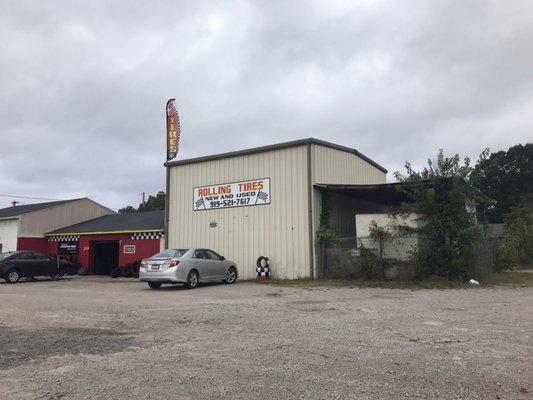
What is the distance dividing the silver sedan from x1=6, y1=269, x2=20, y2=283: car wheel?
325 inches

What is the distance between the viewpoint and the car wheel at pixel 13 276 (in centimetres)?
2223

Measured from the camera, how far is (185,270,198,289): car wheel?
17.2 metres

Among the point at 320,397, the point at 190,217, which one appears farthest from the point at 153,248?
the point at 320,397

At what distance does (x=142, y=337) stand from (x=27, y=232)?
28.2 m

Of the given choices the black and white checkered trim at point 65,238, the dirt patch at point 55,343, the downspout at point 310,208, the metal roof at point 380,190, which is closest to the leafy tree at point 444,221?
the metal roof at point 380,190

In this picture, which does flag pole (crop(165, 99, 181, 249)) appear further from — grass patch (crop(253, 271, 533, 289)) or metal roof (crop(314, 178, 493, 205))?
metal roof (crop(314, 178, 493, 205))

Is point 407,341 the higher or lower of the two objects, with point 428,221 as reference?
lower

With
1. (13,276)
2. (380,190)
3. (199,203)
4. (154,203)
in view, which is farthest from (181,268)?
(154,203)

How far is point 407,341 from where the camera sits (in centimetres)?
735

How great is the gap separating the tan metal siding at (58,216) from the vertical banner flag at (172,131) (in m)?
12.7

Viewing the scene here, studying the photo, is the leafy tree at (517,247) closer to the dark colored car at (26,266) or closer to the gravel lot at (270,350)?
the gravel lot at (270,350)

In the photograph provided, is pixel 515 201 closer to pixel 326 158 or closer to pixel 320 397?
pixel 326 158

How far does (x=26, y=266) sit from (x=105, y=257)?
9.17 meters

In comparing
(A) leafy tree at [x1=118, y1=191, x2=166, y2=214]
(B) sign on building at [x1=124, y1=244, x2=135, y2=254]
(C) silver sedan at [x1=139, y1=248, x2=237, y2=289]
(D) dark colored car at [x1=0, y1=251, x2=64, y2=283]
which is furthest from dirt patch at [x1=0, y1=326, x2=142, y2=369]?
(A) leafy tree at [x1=118, y1=191, x2=166, y2=214]
